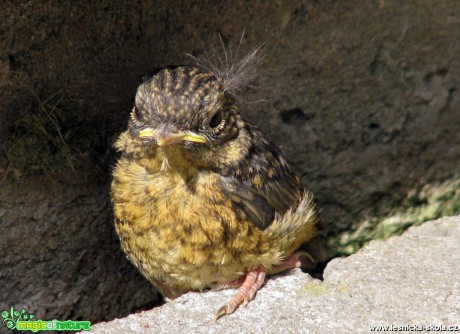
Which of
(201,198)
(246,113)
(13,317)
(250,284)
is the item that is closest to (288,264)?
(250,284)

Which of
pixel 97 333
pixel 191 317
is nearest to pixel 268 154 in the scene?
pixel 191 317

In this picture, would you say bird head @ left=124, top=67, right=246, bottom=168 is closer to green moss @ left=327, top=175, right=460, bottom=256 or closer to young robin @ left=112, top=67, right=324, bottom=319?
young robin @ left=112, top=67, right=324, bottom=319

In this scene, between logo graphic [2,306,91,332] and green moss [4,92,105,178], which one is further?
logo graphic [2,306,91,332]

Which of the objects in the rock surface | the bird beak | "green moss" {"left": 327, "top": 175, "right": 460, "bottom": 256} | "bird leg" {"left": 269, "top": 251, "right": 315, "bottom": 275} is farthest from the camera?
"green moss" {"left": 327, "top": 175, "right": 460, "bottom": 256}

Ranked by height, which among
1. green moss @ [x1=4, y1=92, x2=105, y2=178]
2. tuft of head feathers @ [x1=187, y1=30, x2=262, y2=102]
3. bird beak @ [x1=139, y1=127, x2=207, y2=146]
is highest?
tuft of head feathers @ [x1=187, y1=30, x2=262, y2=102]

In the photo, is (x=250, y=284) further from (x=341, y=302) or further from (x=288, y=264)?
(x=341, y=302)

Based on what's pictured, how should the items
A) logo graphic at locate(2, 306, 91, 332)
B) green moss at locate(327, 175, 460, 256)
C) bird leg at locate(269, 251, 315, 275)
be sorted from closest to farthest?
bird leg at locate(269, 251, 315, 275), logo graphic at locate(2, 306, 91, 332), green moss at locate(327, 175, 460, 256)

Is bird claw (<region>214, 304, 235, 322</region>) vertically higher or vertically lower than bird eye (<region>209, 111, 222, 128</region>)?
lower

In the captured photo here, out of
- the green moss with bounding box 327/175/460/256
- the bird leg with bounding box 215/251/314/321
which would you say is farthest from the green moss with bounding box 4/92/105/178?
the green moss with bounding box 327/175/460/256
